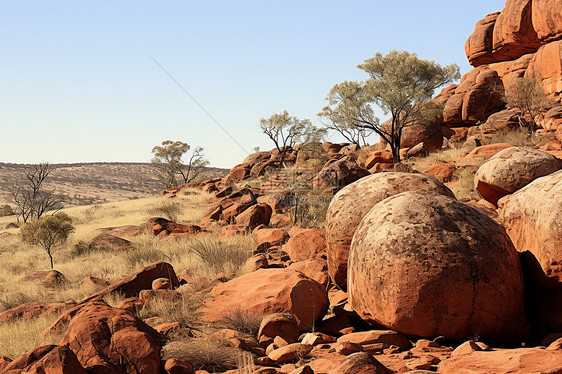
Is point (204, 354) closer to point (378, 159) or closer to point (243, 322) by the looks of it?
point (243, 322)

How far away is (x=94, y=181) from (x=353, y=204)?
2892 inches

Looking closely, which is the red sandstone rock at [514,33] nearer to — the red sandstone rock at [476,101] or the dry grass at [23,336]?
the red sandstone rock at [476,101]

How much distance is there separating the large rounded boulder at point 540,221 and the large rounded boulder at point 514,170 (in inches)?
194

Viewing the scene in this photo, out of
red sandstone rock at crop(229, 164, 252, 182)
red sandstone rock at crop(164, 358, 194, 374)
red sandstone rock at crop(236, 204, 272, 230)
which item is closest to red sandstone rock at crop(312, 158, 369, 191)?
red sandstone rock at crop(236, 204, 272, 230)

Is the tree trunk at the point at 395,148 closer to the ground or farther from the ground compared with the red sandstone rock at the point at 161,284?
farther from the ground

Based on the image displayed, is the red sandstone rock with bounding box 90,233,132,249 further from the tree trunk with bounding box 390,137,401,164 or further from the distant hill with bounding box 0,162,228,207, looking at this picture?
the distant hill with bounding box 0,162,228,207

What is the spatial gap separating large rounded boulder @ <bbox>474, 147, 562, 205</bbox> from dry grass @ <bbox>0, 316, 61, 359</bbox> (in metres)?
8.72

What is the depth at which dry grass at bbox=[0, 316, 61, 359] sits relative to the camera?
5020 mm

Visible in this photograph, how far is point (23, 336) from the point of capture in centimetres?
555

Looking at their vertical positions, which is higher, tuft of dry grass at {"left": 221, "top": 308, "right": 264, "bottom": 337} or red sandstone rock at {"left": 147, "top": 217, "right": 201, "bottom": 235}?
red sandstone rock at {"left": 147, "top": 217, "right": 201, "bottom": 235}

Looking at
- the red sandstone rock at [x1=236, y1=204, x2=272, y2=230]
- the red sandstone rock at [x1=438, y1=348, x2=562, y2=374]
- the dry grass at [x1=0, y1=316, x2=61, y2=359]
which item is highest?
the red sandstone rock at [x1=236, y1=204, x2=272, y2=230]

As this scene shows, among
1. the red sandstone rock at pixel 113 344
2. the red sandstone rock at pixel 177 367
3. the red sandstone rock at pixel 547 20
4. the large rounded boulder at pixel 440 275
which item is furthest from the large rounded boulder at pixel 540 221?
the red sandstone rock at pixel 547 20

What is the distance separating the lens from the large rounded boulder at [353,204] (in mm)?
Result: 5500

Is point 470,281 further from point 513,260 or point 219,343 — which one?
point 219,343
